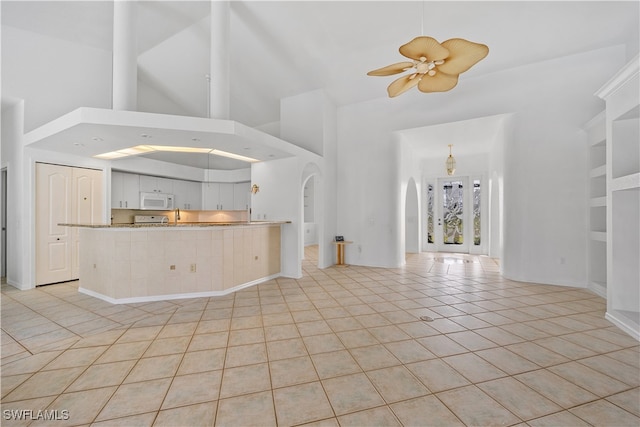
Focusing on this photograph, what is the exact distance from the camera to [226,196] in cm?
820

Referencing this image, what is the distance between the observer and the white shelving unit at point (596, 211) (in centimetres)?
400

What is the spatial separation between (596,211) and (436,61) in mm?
3924

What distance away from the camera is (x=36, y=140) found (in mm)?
3924

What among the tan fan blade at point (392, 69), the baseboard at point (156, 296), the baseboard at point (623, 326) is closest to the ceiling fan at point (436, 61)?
the tan fan blade at point (392, 69)

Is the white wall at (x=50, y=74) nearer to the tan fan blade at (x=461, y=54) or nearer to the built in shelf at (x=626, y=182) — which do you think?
the tan fan blade at (x=461, y=54)

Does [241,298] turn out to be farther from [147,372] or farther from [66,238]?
[66,238]

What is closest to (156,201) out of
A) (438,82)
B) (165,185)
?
(165,185)

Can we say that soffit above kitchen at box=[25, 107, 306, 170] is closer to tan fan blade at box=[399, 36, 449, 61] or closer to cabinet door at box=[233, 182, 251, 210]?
tan fan blade at box=[399, 36, 449, 61]

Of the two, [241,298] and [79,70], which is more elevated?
[79,70]

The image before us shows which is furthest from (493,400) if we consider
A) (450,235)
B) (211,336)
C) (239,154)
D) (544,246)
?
(450,235)

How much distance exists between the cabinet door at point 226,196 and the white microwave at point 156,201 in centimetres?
143

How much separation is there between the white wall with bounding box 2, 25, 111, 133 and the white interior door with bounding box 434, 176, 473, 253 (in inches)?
355

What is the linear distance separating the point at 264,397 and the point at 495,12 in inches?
211

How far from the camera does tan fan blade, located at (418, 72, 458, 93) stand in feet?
9.25
